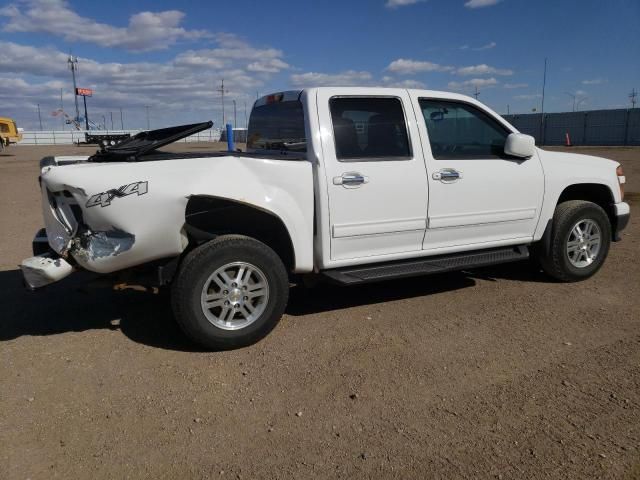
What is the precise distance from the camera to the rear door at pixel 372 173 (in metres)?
4.35

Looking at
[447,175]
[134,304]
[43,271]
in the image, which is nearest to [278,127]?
[447,175]

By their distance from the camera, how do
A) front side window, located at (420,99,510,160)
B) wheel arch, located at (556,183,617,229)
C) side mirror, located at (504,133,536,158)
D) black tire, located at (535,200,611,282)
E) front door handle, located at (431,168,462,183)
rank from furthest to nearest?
wheel arch, located at (556,183,617,229), black tire, located at (535,200,611,282), side mirror, located at (504,133,536,158), front side window, located at (420,99,510,160), front door handle, located at (431,168,462,183)

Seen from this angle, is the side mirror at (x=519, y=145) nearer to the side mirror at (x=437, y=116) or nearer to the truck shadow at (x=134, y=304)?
the side mirror at (x=437, y=116)

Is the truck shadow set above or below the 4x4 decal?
below

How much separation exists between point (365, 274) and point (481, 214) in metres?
1.32

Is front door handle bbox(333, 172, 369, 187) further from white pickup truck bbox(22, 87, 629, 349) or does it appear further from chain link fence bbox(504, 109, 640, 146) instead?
chain link fence bbox(504, 109, 640, 146)

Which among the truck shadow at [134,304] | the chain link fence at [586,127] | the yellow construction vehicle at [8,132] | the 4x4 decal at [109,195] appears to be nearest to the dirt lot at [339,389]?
the truck shadow at [134,304]

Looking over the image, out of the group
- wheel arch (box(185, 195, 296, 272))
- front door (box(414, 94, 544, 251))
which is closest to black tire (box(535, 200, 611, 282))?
front door (box(414, 94, 544, 251))

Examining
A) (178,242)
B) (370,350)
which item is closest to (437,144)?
(370,350)

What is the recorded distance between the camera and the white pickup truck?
3.77 metres

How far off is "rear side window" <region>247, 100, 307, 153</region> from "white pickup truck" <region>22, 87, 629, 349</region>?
2 cm

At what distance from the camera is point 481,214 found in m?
5.04

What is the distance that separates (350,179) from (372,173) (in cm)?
22

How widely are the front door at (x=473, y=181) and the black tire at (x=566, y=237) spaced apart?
0.97 ft
